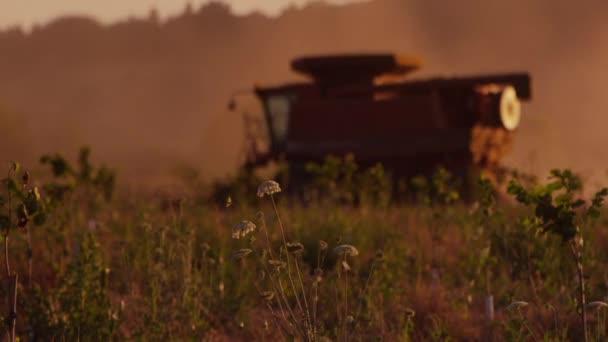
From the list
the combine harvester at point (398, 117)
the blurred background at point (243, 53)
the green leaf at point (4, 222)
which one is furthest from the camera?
the blurred background at point (243, 53)

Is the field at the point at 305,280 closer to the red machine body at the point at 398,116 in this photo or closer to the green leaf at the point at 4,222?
the green leaf at the point at 4,222

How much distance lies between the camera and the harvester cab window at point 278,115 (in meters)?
19.0

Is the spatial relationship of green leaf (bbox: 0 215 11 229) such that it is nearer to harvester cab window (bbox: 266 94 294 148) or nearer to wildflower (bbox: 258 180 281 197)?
wildflower (bbox: 258 180 281 197)

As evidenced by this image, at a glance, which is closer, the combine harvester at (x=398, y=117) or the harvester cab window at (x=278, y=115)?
the combine harvester at (x=398, y=117)

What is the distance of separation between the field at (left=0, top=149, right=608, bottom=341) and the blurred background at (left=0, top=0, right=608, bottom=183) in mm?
88291

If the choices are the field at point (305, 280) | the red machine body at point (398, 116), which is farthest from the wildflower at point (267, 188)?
the red machine body at point (398, 116)

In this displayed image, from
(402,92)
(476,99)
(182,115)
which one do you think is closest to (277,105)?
(402,92)

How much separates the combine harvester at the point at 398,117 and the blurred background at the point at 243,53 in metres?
78.0

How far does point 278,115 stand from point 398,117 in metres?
3.60

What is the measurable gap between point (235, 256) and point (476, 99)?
1363 centimetres

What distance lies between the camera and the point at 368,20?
478 feet

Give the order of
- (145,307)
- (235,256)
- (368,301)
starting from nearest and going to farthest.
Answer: (235,256) → (368,301) → (145,307)

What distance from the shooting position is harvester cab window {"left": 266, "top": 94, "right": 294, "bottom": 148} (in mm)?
19047

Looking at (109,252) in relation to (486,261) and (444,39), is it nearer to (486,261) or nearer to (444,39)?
(486,261)
